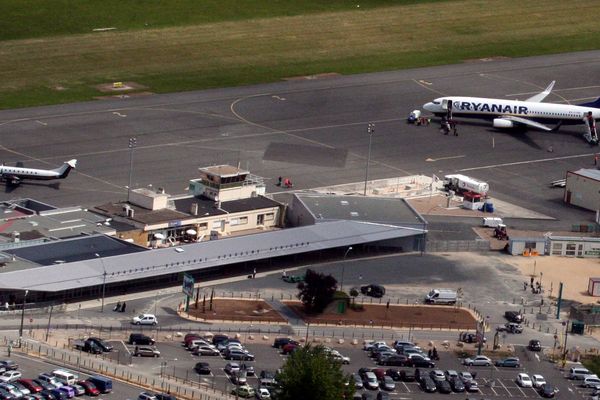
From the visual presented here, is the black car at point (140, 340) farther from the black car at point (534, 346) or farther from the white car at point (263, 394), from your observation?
the black car at point (534, 346)

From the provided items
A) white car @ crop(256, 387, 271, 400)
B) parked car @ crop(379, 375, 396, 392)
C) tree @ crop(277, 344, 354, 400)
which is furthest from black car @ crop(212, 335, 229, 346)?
tree @ crop(277, 344, 354, 400)

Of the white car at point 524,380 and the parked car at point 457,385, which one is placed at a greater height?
the white car at point 524,380

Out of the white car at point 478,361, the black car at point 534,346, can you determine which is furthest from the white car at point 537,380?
the black car at point 534,346

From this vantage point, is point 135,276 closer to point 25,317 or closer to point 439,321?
point 25,317

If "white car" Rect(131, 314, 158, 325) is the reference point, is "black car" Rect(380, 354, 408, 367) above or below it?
below

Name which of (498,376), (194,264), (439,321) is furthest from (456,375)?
(194,264)

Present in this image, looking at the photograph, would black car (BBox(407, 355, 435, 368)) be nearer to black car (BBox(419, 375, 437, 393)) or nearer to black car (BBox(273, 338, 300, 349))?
black car (BBox(419, 375, 437, 393))
